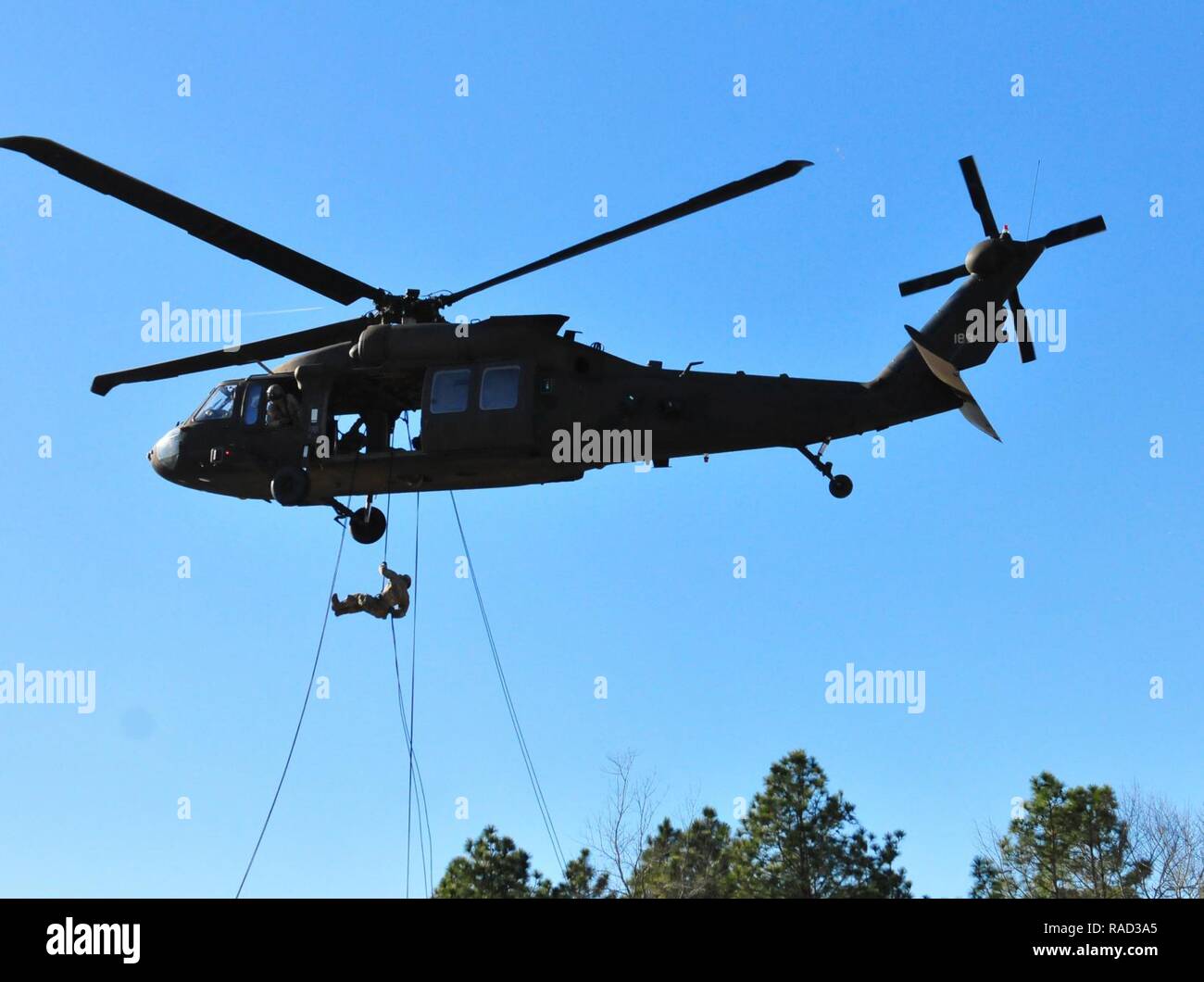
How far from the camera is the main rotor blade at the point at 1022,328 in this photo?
2392cm

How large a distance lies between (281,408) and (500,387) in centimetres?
406

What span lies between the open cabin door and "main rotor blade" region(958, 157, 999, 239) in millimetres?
7271

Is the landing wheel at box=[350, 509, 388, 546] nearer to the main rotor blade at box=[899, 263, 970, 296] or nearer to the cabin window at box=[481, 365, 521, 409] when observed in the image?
the cabin window at box=[481, 365, 521, 409]

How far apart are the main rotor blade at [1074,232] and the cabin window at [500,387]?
8294 millimetres

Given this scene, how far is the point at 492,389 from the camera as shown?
23562 millimetres

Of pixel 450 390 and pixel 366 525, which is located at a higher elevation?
pixel 450 390

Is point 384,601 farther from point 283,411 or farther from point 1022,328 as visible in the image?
point 1022,328

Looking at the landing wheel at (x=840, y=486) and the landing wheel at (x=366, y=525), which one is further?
the landing wheel at (x=366, y=525)

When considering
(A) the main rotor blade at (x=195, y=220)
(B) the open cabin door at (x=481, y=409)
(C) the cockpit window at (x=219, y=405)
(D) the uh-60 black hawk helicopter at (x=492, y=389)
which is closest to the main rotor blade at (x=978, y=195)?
(D) the uh-60 black hawk helicopter at (x=492, y=389)

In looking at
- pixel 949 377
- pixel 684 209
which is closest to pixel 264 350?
pixel 684 209

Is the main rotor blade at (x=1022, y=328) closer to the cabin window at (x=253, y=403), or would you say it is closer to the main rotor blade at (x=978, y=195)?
the main rotor blade at (x=978, y=195)

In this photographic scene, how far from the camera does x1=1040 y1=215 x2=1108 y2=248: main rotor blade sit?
896 inches

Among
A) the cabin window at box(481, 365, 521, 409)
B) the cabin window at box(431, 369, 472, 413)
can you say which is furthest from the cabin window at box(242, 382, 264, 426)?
the cabin window at box(481, 365, 521, 409)
